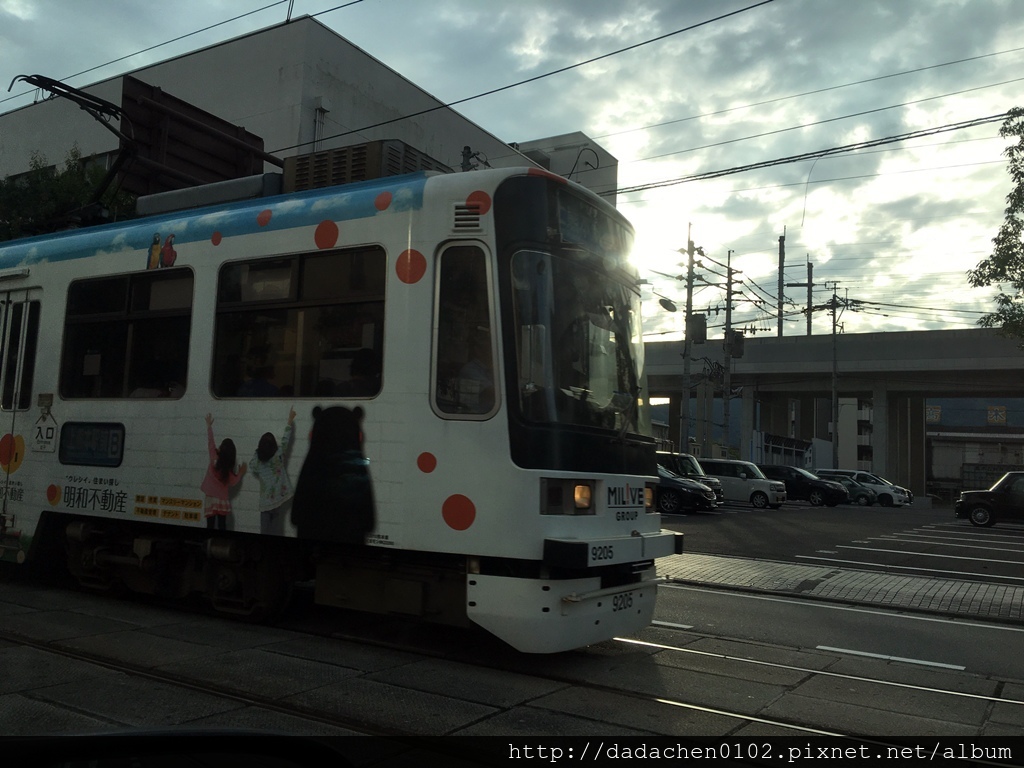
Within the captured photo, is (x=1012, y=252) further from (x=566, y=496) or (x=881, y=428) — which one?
(x=881, y=428)

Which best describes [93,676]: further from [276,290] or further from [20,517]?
[20,517]

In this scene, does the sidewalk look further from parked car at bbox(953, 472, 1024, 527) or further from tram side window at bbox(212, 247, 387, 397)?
parked car at bbox(953, 472, 1024, 527)

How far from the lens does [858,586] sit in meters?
10.8

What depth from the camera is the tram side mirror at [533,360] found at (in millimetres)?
5727

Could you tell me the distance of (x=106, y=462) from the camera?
25.5ft

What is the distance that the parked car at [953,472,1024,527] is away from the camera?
78.1 feet

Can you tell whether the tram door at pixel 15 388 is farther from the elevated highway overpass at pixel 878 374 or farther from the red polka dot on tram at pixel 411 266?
the elevated highway overpass at pixel 878 374

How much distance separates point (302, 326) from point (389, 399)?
1047 mm

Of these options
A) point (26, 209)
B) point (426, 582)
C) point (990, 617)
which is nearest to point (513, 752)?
point (426, 582)

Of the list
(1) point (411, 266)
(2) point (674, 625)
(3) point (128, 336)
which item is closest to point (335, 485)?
(1) point (411, 266)

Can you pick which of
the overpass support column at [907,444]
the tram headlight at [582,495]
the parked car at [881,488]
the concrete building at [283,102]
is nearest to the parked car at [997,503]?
the parked car at [881,488]

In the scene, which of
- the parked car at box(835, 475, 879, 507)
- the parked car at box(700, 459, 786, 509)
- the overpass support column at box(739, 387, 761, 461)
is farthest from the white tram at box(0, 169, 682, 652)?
the overpass support column at box(739, 387, 761, 461)

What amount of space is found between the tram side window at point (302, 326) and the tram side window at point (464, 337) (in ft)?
1.68

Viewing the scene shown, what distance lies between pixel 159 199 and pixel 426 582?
16.8 ft
